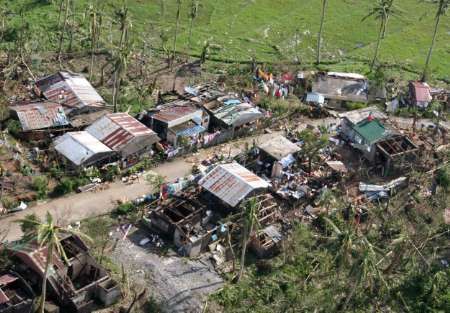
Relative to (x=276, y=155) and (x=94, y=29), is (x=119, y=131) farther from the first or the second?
(x=94, y=29)

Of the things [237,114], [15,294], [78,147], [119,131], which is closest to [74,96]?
[119,131]

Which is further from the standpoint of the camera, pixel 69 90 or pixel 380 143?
pixel 69 90

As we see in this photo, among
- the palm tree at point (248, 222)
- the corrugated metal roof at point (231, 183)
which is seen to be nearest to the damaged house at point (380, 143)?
the corrugated metal roof at point (231, 183)

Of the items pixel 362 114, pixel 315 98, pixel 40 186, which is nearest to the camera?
pixel 40 186

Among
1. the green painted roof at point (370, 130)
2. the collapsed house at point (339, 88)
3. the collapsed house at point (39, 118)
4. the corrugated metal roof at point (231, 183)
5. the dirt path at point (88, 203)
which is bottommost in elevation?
the dirt path at point (88, 203)

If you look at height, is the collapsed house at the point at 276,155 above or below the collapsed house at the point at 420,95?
below

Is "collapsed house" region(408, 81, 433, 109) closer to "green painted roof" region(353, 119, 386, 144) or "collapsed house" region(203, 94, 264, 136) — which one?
"green painted roof" region(353, 119, 386, 144)

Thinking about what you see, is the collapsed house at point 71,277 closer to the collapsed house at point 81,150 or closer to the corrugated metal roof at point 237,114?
the collapsed house at point 81,150
